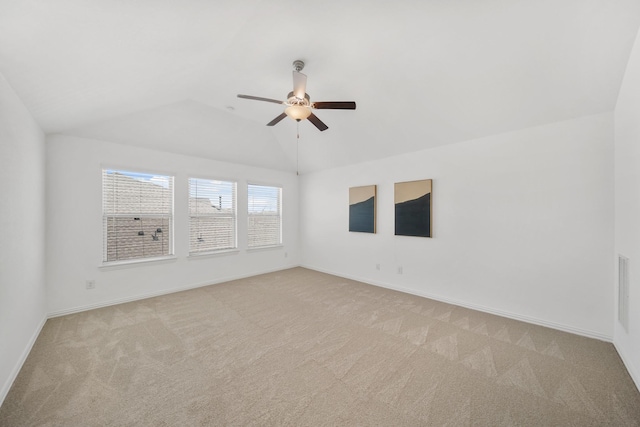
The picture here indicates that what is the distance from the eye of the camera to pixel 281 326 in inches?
117

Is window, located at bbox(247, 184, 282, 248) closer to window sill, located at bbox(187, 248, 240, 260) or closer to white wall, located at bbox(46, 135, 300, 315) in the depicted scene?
window sill, located at bbox(187, 248, 240, 260)

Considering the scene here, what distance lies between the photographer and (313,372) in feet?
6.91

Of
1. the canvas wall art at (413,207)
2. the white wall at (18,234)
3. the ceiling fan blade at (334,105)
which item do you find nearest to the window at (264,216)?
the canvas wall art at (413,207)

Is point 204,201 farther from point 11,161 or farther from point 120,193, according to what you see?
point 11,161

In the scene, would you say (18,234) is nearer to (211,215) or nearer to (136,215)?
(136,215)

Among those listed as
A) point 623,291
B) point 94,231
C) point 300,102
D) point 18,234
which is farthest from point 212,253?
point 623,291

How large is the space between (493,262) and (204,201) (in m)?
5.06

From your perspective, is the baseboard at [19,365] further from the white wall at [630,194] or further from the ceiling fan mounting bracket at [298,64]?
the white wall at [630,194]

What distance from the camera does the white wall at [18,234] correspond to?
187 centimetres

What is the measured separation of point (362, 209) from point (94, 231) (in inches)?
176

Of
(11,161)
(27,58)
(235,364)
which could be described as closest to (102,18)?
(27,58)

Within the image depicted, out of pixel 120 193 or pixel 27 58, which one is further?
pixel 120 193

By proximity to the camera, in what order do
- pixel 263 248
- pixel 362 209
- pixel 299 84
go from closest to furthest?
pixel 299 84 < pixel 362 209 < pixel 263 248

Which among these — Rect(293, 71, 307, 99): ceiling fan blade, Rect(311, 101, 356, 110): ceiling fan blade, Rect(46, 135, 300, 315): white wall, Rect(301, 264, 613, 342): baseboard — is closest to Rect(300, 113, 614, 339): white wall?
Rect(301, 264, 613, 342): baseboard
